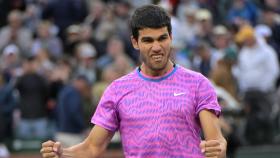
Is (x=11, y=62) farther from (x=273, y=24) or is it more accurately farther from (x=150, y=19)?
(x=150, y=19)

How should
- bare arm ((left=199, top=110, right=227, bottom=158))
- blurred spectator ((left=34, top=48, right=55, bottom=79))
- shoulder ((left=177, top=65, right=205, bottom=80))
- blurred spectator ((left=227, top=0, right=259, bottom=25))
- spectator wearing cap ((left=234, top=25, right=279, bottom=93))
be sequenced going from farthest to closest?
blurred spectator ((left=227, top=0, right=259, bottom=25))
blurred spectator ((left=34, top=48, right=55, bottom=79))
spectator wearing cap ((left=234, top=25, right=279, bottom=93))
shoulder ((left=177, top=65, right=205, bottom=80))
bare arm ((left=199, top=110, right=227, bottom=158))

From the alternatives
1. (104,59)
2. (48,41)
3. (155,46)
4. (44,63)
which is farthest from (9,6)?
(155,46)

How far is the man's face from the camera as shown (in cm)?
615

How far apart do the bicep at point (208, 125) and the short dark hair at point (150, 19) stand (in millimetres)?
572

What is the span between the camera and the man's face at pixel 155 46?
6152 millimetres

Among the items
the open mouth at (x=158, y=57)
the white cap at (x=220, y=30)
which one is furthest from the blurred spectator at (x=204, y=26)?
the open mouth at (x=158, y=57)

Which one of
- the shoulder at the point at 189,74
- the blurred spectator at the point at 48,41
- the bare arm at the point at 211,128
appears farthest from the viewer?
the blurred spectator at the point at 48,41

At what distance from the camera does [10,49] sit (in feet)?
53.4

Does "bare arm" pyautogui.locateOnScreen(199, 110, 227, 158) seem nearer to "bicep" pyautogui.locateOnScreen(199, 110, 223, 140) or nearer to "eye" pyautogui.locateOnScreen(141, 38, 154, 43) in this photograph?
"bicep" pyautogui.locateOnScreen(199, 110, 223, 140)

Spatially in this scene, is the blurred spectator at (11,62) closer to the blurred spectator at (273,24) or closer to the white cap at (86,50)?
the white cap at (86,50)

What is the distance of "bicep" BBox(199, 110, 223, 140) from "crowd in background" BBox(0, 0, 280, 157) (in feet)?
23.0

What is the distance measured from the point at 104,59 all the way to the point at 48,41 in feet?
3.82

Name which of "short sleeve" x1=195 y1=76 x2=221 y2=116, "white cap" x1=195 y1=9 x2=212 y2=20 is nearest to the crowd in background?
"white cap" x1=195 y1=9 x2=212 y2=20

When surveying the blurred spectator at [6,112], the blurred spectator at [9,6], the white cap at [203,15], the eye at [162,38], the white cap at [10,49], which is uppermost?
the eye at [162,38]
